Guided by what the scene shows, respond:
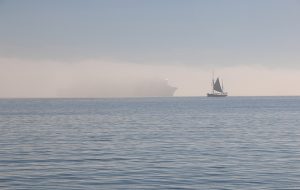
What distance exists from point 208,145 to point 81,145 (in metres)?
11.7

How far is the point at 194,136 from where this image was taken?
54438 mm

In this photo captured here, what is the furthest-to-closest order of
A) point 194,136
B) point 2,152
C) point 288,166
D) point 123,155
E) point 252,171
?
point 194,136
point 2,152
point 123,155
point 288,166
point 252,171

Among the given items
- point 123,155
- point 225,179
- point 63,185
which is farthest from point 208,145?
point 63,185

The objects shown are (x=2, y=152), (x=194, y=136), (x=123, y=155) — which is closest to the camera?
(x=123, y=155)

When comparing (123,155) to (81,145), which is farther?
(81,145)

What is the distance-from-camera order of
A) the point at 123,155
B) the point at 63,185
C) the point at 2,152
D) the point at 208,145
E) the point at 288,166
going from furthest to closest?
the point at 208,145 < the point at 2,152 < the point at 123,155 < the point at 288,166 < the point at 63,185

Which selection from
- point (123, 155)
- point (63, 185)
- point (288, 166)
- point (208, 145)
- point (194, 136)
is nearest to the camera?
point (63, 185)

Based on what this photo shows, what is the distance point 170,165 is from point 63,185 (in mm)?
8679

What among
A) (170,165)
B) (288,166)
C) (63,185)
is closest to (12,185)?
(63,185)

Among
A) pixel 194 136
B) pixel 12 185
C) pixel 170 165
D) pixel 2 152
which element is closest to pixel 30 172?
pixel 12 185

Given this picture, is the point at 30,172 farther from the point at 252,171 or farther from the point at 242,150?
the point at 242,150

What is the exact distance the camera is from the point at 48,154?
38.2m

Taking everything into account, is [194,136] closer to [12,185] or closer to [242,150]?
[242,150]

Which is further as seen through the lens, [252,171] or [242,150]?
[242,150]
